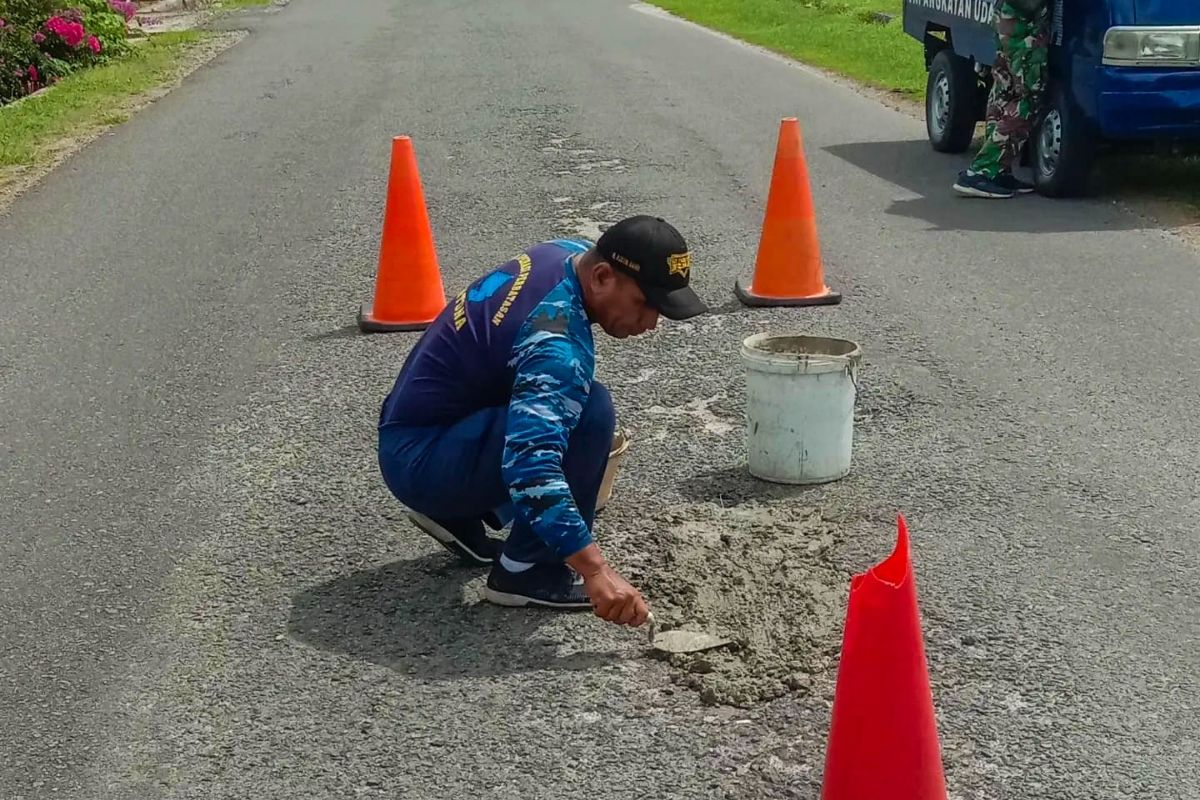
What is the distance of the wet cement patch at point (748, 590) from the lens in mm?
3629

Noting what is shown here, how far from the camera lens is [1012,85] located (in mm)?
9570

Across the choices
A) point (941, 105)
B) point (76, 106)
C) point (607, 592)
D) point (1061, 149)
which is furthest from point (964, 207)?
point (76, 106)

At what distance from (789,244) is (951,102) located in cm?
474

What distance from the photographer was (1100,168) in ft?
34.1

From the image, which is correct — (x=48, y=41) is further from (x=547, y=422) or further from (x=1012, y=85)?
(x=547, y=422)

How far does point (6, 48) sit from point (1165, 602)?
15.3 meters

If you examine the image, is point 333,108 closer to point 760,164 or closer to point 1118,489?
point 760,164

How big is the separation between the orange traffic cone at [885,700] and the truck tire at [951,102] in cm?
890

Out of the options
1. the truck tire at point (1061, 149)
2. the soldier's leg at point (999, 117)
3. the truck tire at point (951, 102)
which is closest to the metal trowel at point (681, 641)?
the truck tire at point (1061, 149)

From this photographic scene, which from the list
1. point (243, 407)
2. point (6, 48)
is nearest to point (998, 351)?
point (243, 407)

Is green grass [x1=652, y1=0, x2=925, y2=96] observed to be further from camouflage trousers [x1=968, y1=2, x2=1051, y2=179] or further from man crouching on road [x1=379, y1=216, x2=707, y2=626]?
man crouching on road [x1=379, y1=216, x2=707, y2=626]

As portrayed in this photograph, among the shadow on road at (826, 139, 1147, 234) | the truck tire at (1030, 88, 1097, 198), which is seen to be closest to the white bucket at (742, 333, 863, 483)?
the shadow on road at (826, 139, 1147, 234)

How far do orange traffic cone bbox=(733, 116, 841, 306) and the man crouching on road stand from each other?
3.04m

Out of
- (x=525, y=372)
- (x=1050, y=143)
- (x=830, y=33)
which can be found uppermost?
(x=525, y=372)
